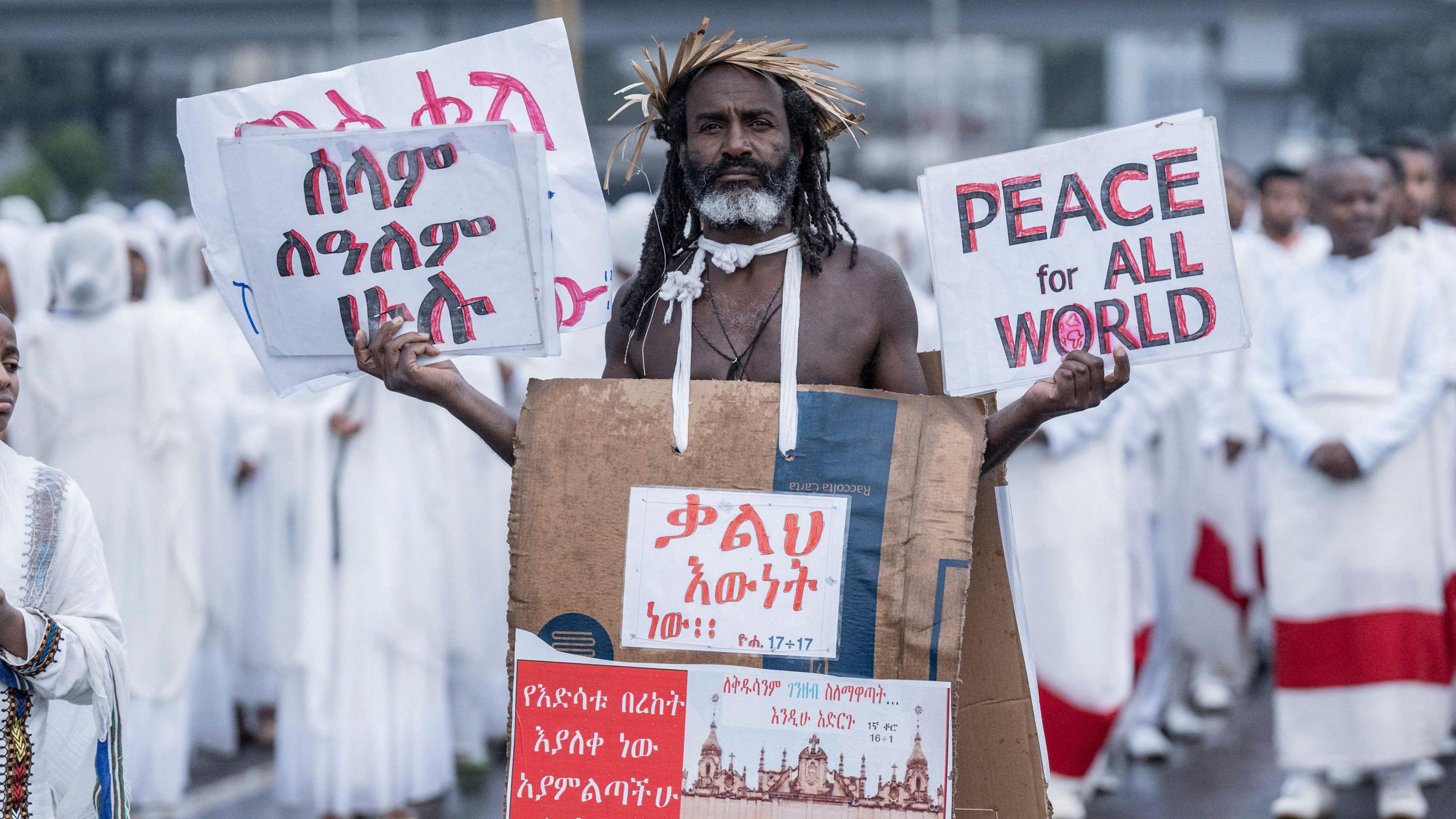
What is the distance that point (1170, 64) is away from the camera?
49906mm

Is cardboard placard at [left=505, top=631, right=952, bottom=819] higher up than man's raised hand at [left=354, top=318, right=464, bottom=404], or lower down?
lower down

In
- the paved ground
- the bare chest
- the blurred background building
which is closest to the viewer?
the bare chest

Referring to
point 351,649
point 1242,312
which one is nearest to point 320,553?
point 351,649

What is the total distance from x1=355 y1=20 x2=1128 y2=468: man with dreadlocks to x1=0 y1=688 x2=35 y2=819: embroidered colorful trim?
0.83 meters

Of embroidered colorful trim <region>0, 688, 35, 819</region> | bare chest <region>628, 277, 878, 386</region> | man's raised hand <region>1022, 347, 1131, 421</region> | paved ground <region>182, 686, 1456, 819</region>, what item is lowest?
paved ground <region>182, 686, 1456, 819</region>

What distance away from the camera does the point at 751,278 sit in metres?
3.41

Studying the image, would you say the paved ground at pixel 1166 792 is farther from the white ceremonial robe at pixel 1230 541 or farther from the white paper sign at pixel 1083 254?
the white paper sign at pixel 1083 254

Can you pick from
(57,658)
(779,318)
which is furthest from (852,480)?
(57,658)

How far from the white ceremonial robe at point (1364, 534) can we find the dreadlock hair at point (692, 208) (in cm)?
331

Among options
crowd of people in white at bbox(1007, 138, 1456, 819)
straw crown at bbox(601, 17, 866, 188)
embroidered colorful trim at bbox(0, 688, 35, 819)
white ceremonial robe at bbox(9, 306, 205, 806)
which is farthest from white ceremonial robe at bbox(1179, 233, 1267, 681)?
embroidered colorful trim at bbox(0, 688, 35, 819)

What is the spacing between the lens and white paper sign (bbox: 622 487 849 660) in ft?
10.3

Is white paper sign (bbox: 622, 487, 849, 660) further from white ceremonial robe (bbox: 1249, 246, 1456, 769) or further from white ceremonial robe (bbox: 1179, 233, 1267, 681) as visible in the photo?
white ceremonial robe (bbox: 1179, 233, 1267, 681)

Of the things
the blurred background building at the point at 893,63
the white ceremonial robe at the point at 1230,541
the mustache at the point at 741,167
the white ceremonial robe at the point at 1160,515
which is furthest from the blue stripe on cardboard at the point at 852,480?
the blurred background building at the point at 893,63

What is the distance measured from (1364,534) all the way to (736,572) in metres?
3.79
